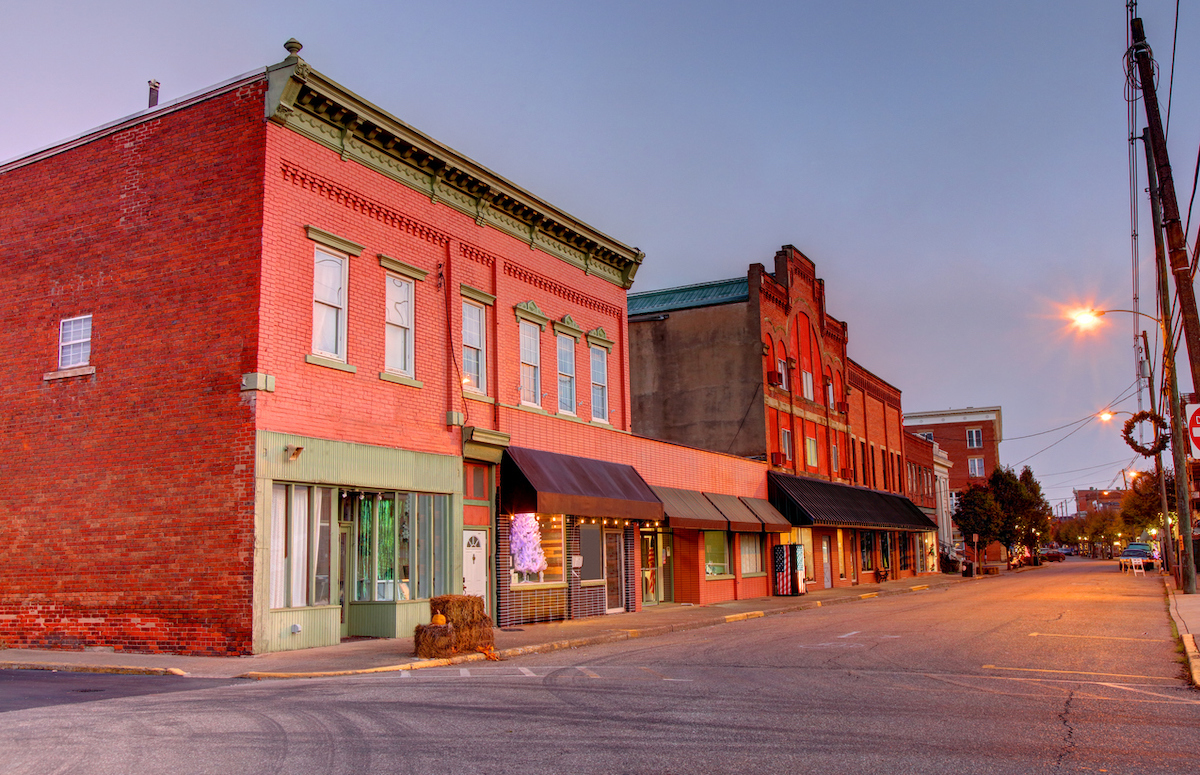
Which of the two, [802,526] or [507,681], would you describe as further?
[802,526]

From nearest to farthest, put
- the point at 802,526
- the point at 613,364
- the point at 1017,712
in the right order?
the point at 1017,712, the point at 613,364, the point at 802,526

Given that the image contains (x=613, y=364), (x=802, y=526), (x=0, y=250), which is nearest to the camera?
(x=0, y=250)

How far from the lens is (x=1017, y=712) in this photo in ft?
31.5

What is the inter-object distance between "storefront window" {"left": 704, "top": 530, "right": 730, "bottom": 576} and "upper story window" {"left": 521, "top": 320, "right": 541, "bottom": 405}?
9.59m

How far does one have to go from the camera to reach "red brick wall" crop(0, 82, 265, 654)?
15.7 metres

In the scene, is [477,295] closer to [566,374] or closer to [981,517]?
[566,374]

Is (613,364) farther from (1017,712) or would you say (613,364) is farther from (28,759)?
(28,759)

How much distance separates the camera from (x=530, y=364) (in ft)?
77.4

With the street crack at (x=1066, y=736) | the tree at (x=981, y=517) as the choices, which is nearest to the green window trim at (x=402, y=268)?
the street crack at (x=1066, y=736)

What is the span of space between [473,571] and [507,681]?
8308mm

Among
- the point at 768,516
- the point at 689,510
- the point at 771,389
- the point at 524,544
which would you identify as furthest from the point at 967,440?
the point at 524,544

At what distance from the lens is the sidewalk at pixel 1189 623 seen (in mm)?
12644

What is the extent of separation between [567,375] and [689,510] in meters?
5.73

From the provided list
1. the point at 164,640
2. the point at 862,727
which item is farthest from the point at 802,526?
the point at 862,727
